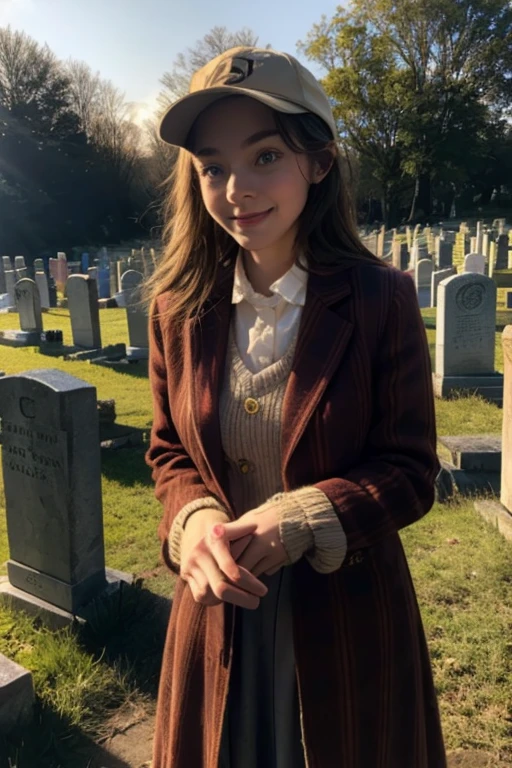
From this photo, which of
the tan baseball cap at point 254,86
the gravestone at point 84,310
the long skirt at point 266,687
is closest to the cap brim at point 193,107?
the tan baseball cap at point 254,86

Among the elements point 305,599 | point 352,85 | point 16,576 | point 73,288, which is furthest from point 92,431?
point 352,85

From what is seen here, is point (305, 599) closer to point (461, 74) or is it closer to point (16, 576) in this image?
point (16, 576)

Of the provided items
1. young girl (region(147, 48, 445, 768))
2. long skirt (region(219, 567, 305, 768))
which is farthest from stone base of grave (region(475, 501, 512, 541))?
long skirt (region(219, 567, 305, 768))

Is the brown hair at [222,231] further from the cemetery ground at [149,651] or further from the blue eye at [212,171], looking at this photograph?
the cemetery ground at [149,651]

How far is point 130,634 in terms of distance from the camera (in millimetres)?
3420

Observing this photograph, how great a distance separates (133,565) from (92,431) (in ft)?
4.14

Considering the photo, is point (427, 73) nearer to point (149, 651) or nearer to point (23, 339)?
point (23, 339)

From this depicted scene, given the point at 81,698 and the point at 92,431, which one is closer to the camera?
the point at 81,698

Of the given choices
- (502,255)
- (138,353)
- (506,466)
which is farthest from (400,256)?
(506,466)

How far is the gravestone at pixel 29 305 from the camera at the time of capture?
40.3 feet

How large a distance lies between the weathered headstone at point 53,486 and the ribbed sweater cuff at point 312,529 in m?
2.34

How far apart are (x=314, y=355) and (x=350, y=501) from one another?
32 centimetres

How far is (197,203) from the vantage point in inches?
64.0

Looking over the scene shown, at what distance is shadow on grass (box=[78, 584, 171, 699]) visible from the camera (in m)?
3.17
